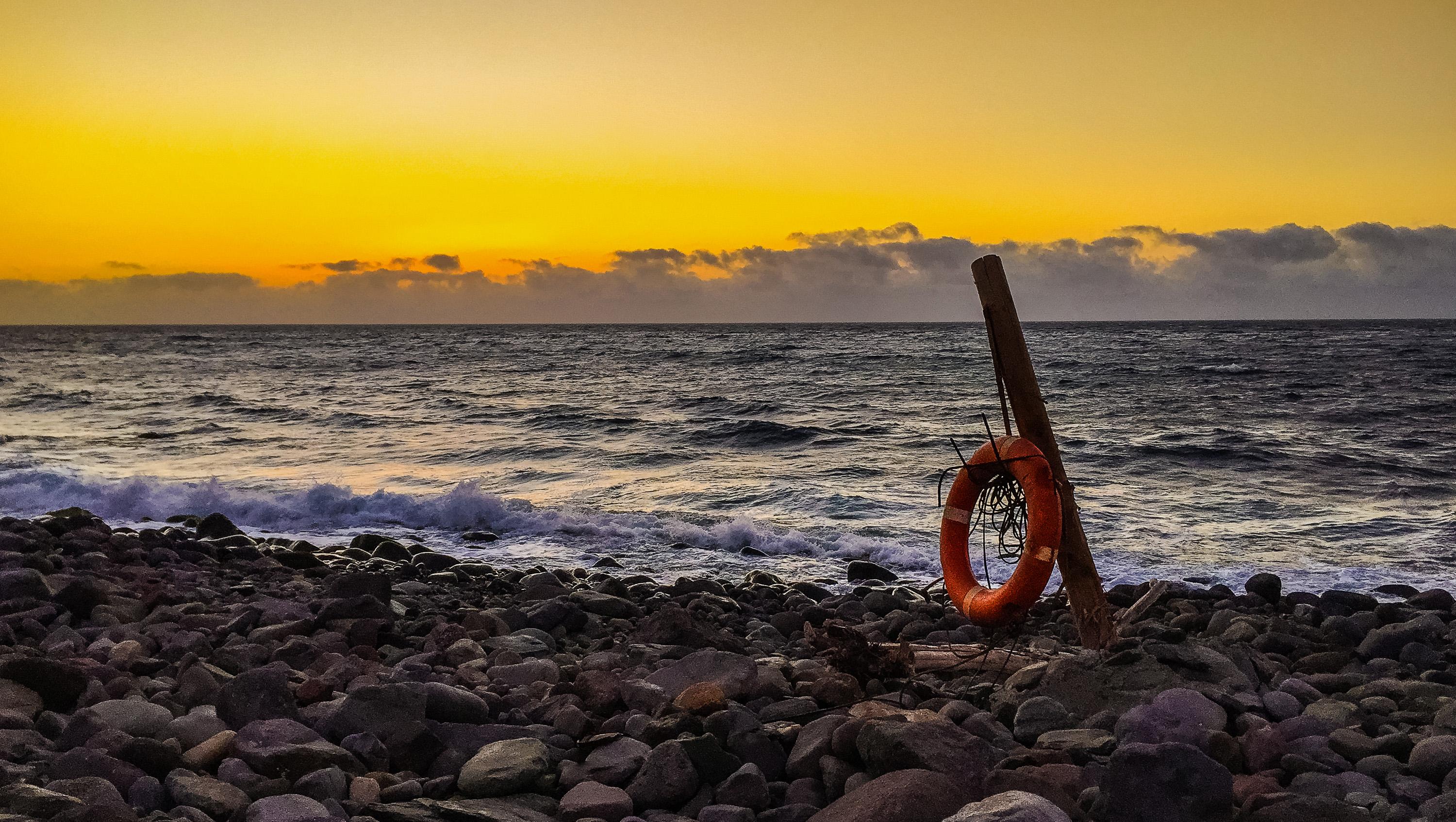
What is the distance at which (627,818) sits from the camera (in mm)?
3523

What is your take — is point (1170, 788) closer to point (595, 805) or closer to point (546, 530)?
point (595, 805)

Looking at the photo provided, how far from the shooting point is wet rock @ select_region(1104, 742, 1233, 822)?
3227 mm

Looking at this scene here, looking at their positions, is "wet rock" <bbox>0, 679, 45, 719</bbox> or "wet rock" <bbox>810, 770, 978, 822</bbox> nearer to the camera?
"wet rock" <bbox>810, 770, 978, 822</bbox>

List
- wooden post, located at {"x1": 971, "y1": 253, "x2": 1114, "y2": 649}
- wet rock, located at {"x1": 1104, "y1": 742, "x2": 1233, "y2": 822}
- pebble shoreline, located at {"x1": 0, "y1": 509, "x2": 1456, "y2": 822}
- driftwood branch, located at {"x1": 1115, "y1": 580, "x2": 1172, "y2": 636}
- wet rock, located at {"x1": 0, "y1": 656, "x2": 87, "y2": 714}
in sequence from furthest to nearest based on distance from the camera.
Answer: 1. driftwood branch, located at {"x1": 1115, "y1": 580, "x2": 1172, "y2": 636}
2. wooden post, located at {"x1": 971, "y1": 253, "x2": 1114, "y2": 649}
3. wet rock, located at {"x1": 0, "y1": 656, "x2": 87, "y2": 714}
4. pebble shoreline, located at {"x1": 0, "y1": 509, "x2": 1456, "y2": 822}
5. wet rock, located at {"x1": 1104, "y1": 742, "x2": 1233, "y2": 822}

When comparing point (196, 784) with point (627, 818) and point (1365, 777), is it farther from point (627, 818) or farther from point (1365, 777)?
point (1365, 777)

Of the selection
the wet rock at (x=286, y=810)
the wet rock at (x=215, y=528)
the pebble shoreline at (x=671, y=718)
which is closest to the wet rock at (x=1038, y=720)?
the pebble shoreline at (x=671, y=718)

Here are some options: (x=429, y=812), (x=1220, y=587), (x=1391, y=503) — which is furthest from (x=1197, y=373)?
(x=429, y=812)

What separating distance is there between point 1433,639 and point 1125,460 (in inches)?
420

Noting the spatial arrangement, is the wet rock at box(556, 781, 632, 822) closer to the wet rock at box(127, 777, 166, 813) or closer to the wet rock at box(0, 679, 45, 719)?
the wet rock at box(127, 777, 166, 813)

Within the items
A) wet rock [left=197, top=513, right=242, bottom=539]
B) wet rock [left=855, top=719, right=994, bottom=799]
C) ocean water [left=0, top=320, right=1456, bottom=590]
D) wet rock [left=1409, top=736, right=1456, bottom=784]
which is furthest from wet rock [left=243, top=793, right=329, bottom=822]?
wet rock [left=197, top=513, right=242, bottom=539]

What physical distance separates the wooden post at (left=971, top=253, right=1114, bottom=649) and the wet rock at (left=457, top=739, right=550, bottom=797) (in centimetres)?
295

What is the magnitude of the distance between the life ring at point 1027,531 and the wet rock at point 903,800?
170 cm

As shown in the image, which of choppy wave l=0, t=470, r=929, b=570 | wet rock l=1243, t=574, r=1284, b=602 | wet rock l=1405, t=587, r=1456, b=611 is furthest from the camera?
choppy wave l=0, t=470, r=929, b=570

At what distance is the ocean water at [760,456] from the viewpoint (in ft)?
35.9
